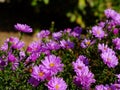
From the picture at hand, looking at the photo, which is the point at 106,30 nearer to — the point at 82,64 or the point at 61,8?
the point at 82,64

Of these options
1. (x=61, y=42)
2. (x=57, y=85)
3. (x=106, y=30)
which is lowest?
(x=57, y=85)

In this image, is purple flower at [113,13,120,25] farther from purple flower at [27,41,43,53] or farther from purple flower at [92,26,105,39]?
purple flower at [27,41,43,53]

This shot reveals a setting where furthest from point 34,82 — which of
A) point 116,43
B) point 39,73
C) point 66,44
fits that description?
point 116,43

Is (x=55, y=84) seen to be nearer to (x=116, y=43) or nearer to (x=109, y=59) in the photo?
(x=109, y=59)

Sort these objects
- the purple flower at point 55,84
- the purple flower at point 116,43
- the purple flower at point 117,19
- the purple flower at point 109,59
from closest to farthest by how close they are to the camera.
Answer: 1. the purple flower at point 55,84
2. the purple flower at point 109,59
3. the purple flower at point 116,43
4. the purple flower at point 117,19

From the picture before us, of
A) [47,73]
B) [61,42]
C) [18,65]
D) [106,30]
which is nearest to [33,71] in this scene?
[47,73]

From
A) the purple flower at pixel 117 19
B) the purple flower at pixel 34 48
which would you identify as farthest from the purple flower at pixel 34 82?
the purple flower at pixel 117 19

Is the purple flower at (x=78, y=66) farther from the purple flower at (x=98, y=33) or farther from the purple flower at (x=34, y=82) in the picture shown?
Result: the purple flower at (x=98, y=33)
